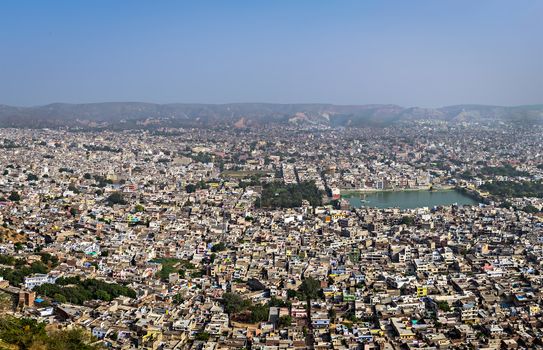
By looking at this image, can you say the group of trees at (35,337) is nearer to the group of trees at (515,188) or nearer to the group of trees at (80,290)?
the group of trees at (80,290)

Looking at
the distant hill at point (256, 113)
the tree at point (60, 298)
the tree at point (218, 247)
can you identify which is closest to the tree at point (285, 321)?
the tree at point (60, 298)

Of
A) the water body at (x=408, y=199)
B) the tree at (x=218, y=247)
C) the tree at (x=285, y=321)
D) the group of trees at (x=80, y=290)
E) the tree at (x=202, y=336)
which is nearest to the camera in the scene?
the tree at (x=202, y=336)

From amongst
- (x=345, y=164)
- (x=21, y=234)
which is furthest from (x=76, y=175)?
(x=345, y=164)

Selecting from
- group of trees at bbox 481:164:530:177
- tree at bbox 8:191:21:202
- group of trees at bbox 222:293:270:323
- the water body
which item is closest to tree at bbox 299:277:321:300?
group of trees at bbox 222:293:270:323

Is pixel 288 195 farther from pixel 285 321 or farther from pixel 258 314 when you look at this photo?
pixel 285 321

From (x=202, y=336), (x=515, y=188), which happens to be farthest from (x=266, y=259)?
(x=515, y=188)

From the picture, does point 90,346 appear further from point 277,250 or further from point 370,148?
point 370,148

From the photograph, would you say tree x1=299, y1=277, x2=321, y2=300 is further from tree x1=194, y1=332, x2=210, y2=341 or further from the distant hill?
the distant hill
